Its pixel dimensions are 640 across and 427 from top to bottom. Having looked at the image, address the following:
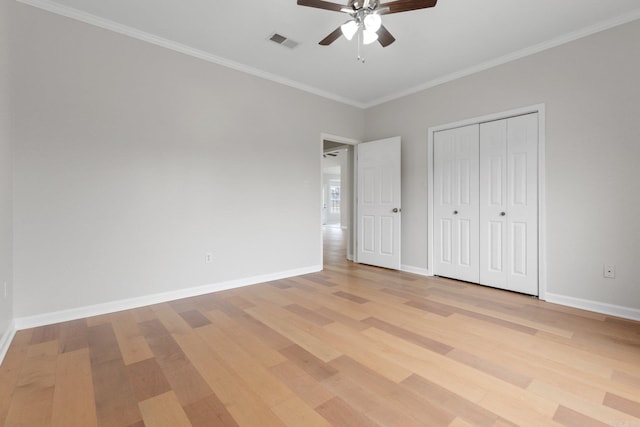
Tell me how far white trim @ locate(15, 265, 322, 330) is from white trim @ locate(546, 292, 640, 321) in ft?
10.6

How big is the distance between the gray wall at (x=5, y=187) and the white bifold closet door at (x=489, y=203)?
4.53 m

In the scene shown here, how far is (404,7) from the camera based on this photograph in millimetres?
2148

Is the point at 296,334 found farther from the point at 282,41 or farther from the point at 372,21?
the point at 282,41

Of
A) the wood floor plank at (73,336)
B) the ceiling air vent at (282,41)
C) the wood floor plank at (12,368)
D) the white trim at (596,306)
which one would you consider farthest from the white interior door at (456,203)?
the wood floor plank at (12,368)

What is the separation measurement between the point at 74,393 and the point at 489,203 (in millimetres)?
4227

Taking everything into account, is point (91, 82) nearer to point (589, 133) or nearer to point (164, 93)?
point (164, 93)

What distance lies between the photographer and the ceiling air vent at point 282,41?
3.09m

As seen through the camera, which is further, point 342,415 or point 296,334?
point 296,334

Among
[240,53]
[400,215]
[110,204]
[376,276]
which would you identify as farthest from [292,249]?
[240,53]

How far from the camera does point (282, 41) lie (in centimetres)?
319

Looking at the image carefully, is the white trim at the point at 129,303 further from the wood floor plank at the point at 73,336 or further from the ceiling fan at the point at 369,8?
the ceiling fan at the point at 369,8

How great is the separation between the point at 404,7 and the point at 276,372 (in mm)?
2722

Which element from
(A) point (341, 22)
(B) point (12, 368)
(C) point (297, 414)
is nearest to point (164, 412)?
(C) point (297, 414)

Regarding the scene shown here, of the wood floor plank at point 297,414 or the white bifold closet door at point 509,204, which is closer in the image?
the wood floor plank at point 297,414
